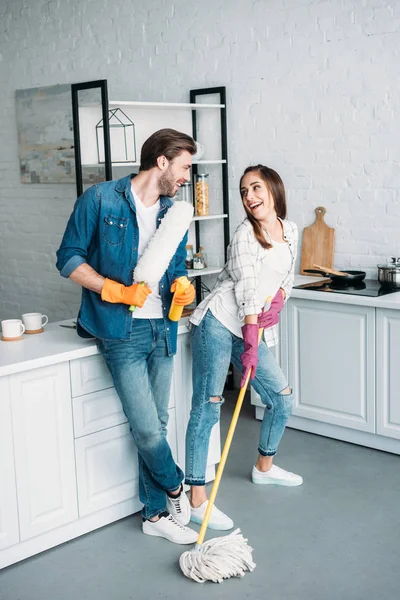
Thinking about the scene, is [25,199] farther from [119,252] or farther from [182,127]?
[119,252]

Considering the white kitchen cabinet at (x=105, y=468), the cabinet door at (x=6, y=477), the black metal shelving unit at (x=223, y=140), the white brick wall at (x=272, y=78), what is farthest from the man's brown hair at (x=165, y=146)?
the black metal shelving unit at (x=223, y=140)

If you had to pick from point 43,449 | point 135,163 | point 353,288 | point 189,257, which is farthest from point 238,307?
point 189,257

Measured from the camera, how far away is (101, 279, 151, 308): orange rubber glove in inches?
106

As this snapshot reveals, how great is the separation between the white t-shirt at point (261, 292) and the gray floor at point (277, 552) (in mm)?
751

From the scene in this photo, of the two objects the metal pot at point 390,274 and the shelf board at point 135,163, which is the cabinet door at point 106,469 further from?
the shelf board at point 135,163

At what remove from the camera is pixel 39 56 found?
575cm

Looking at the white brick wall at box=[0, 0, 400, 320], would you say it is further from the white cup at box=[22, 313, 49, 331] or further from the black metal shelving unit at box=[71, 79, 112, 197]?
the white cup at box=[22, 313, 49, 331]

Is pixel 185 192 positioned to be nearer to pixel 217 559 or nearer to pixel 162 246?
pixel 162 246

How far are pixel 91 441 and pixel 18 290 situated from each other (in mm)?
3388

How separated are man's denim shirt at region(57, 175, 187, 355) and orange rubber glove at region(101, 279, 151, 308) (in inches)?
2.7

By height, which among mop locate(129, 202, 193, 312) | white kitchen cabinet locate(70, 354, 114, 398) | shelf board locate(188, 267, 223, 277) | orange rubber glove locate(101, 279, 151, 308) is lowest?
white kitchen cabinet locate(70, 354, 114, 398)

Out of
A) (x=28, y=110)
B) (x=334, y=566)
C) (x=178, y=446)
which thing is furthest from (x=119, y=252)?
(x=28, y=110)

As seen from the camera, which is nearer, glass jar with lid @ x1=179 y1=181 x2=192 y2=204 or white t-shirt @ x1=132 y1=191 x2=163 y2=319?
white t-shirt @ x1=132 y1=191 x2=163 y2=319

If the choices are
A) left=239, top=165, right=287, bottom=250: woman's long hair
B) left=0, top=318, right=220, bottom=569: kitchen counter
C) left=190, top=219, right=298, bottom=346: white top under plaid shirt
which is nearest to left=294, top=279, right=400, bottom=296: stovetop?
left=239, top=165, right=287, bottom=250: woman's long hair
